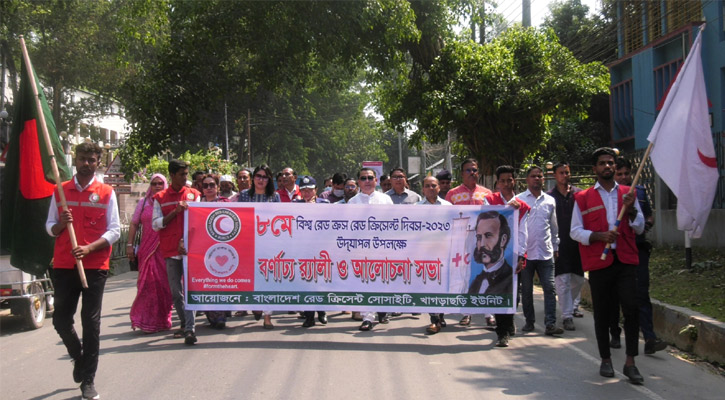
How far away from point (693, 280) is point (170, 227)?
718cm

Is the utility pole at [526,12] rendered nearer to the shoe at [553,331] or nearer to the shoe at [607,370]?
the shoe at [553,331]

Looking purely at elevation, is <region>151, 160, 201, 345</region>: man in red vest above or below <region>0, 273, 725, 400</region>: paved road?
above

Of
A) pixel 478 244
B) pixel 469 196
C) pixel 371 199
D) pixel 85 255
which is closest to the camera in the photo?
pixel 85 255

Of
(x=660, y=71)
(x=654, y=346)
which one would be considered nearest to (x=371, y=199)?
(x=654, y=346)

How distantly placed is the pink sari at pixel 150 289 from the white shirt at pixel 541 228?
438 cm

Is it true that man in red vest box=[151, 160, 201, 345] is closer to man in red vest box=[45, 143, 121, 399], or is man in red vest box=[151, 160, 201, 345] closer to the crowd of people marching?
the crowd of people marching

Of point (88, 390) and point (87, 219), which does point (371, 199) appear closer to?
point (87, 219)

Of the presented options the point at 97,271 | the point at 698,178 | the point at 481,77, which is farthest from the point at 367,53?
the point at 97,271

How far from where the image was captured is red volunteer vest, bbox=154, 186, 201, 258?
26.8ft

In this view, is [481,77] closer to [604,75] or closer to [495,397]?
[604,75]

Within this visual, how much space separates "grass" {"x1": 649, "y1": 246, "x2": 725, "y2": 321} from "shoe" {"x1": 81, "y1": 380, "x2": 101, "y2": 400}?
599cm

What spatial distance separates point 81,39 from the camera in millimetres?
26656

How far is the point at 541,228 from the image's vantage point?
855 centimetres

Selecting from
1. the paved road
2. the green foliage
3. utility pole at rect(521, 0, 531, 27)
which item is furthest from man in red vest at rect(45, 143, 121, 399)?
utility pole at rect(521, 0, 531, 27)
